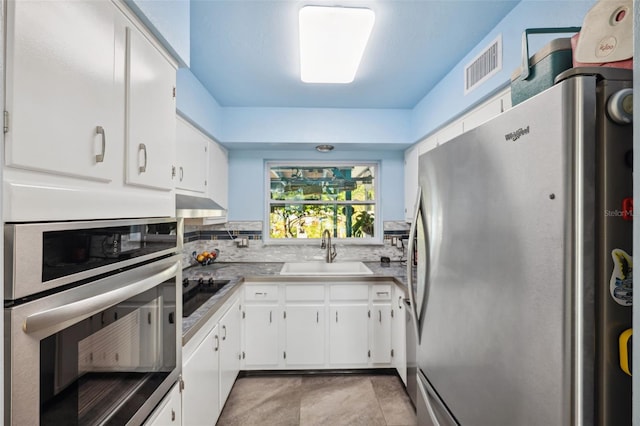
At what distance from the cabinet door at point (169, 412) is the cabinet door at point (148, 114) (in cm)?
80

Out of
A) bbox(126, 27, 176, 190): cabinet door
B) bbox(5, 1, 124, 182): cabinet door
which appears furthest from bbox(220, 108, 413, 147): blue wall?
bbox(5, 1, 124, 182): cabinet door

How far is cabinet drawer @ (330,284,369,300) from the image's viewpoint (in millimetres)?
2637

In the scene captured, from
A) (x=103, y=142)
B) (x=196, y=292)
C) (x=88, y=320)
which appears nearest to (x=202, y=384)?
(x=196, y=292)

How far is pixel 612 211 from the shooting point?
0.60m

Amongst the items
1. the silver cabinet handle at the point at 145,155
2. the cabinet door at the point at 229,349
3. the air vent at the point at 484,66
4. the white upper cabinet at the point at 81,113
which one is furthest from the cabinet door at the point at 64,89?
the air vent at the point at 484,66

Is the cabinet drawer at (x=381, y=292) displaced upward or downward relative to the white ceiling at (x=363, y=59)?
downward

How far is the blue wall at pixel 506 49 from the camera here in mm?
1222

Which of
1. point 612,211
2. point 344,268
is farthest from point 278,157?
point 612,211

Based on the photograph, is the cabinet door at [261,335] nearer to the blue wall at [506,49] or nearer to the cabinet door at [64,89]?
the cabinet door at [64,89]

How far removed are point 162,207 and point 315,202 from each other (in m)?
2.33

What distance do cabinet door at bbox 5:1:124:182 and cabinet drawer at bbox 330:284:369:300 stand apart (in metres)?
2.03

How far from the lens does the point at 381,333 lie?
2631mm

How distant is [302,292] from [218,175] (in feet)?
4.46

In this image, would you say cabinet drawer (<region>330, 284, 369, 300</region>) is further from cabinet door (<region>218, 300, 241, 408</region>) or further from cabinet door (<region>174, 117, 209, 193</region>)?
cabinet door (<region>174, 117, 209, 193</region>)
